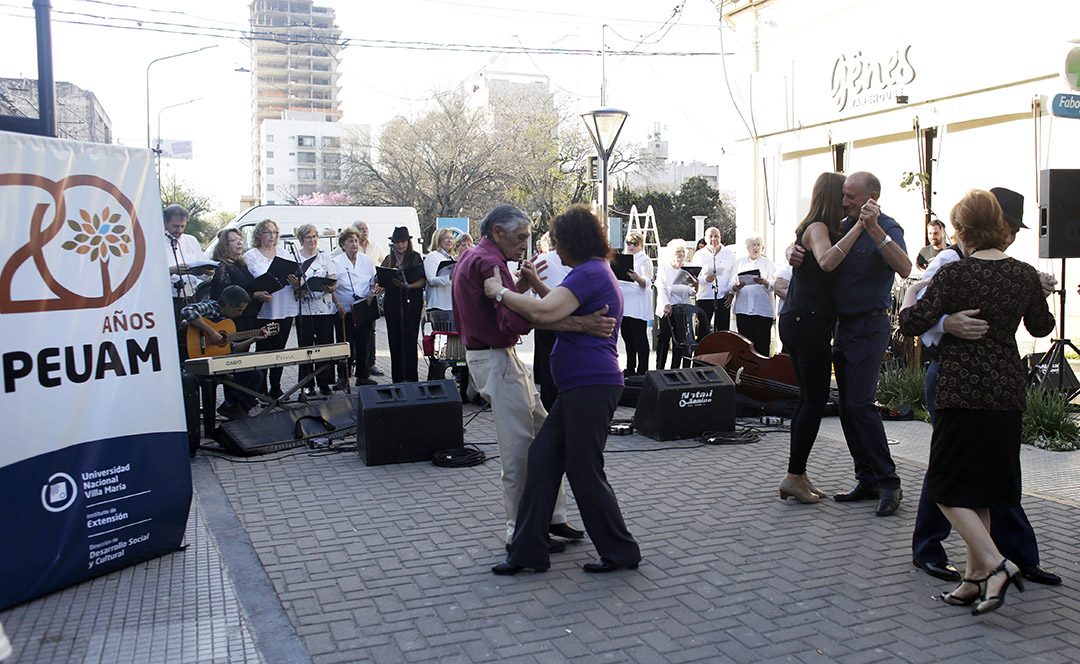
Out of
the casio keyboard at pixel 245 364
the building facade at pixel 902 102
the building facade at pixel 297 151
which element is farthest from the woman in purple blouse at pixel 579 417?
the building facade at pixel 297 151

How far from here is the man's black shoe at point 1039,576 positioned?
4754 millimetres

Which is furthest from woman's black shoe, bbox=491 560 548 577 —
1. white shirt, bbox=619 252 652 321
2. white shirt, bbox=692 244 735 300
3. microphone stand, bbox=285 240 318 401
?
white shirt, bbox=692 244 735 300

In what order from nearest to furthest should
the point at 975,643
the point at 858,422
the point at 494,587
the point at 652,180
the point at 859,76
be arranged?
the point at 975,643 → the point at 494,587 → the point at 858,422 → the point at 859,76 → the point at 652,180

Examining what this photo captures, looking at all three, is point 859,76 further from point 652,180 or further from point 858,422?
point 652,180

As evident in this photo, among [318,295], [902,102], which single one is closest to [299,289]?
[318,295]

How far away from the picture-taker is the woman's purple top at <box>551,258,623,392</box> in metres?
4.97

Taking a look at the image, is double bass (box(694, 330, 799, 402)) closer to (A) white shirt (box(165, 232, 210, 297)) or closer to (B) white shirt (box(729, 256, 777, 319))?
(B) white shirt (box(729, 256, 777, 319))

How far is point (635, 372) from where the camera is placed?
1196 centimetres

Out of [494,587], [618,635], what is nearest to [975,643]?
[618,635]

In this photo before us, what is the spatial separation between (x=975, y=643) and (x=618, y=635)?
4.93ft

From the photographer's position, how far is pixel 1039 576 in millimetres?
4766

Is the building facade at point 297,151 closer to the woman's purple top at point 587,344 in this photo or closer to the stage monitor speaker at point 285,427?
the stage monitor speaker at point 285,427

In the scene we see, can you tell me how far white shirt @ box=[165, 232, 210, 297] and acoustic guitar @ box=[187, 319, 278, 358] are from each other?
3.77 ft

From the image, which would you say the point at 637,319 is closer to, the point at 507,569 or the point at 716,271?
the point at 716,271
